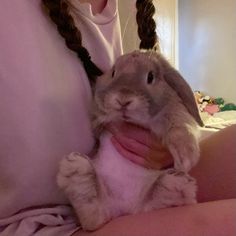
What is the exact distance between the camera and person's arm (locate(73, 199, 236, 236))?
20.5 inches

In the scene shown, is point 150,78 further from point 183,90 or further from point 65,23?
point 65,23

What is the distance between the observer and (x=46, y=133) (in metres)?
0.63

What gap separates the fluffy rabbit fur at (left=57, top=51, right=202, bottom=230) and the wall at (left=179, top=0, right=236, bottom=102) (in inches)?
59.8

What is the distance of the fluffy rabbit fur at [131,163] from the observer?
23.1 inches

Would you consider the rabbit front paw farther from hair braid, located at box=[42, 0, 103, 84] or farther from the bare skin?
hair braid, located at box=[42, 0, 103, 84]

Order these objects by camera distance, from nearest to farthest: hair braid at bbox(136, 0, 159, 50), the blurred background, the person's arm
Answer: the person's arm → hair braid at bbox(136, 0, 159, 50) → the blurred background

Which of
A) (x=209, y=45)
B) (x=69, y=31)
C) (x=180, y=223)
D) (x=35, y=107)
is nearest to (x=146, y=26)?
(x=69, y=31)

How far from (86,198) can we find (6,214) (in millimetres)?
127

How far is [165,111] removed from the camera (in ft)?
2.09

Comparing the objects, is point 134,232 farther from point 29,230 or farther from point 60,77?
point 60,77

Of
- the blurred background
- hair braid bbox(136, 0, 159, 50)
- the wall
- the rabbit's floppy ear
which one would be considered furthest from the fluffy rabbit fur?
the wall

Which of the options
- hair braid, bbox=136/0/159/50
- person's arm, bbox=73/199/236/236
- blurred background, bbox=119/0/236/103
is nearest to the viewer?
person's arm, bbox=73/199/236/236

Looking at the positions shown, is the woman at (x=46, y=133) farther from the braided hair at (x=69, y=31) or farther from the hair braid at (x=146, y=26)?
the hair braid at (x=146, y=26)

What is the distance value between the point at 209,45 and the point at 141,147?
5.54 feet
